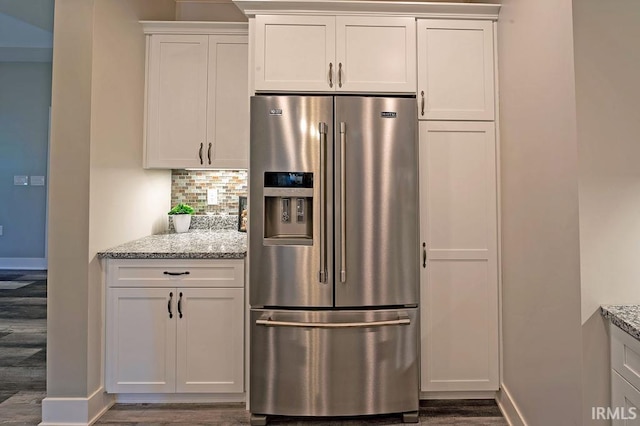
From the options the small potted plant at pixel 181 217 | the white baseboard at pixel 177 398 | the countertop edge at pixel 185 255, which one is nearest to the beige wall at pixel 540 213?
the countertop edge at pixel 185 255

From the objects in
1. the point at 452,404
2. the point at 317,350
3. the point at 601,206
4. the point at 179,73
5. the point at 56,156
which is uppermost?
the point at 179,73

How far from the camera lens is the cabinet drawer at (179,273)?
205 centimetres

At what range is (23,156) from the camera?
4.94 metres

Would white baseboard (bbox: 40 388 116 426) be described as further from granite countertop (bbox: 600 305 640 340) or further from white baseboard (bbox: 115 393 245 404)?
granite countertop (bbox: 600 305 640 340)

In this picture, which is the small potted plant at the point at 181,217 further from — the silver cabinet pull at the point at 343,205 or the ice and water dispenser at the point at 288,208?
the silver cabinet pull at the point at 343,205

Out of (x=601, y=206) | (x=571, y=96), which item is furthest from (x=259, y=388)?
(x=571, y=96)

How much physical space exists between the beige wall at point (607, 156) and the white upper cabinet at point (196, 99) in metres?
1.95

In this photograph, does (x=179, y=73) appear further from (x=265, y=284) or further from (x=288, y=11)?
(x=265, y=284)

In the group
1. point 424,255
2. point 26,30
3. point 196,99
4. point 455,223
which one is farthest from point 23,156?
point 455,223

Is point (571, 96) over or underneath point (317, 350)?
over

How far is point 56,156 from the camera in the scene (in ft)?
6.32

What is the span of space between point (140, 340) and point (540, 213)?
230 cm

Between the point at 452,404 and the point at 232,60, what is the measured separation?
2.76 m

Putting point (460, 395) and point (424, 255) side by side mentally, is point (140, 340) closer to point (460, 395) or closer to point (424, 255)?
point (424, 255)
